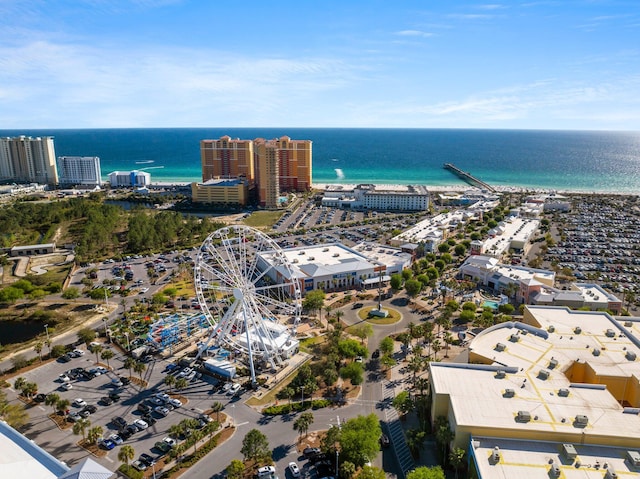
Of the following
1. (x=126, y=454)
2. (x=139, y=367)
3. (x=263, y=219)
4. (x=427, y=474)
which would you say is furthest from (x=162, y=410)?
(x=263, y=219)

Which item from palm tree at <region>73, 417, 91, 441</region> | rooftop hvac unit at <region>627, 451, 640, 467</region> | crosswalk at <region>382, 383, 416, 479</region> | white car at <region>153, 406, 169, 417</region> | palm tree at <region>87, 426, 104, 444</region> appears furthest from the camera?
white car at <region>153, 406, 169, 417</region>

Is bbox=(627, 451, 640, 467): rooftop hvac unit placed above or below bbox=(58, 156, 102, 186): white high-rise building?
below

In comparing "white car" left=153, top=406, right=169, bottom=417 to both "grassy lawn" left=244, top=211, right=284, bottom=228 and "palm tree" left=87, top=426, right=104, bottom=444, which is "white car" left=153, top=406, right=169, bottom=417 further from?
"grassy lawn" left=244, top=211, right=284, bottom=228

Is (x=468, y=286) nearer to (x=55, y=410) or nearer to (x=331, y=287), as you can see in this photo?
(x=331, y=287)

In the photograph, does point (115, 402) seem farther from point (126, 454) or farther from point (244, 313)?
point (244, 313)

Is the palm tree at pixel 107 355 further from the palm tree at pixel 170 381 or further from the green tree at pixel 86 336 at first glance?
the palm tree at pixel 170 381

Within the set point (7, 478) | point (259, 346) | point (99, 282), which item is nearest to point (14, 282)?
point (99, 282)

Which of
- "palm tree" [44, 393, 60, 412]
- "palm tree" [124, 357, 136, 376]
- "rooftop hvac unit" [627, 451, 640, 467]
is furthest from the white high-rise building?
A: "rooftop hvac unit" [627, 451, 640, 467]
